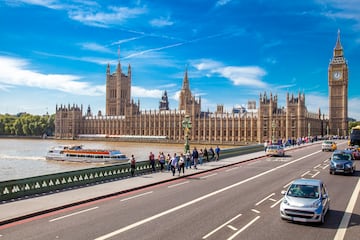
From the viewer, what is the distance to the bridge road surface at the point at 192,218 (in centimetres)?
1206

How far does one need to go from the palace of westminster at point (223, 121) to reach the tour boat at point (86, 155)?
6915cm

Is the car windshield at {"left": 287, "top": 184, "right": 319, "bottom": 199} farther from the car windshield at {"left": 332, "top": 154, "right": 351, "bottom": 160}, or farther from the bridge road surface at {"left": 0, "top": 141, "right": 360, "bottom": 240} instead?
the car windshield at {"left": 332, "top": 154, "right": 351, "bottom": 160}

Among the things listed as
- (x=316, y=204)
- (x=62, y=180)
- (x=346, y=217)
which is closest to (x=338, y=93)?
(x=346, y=217)

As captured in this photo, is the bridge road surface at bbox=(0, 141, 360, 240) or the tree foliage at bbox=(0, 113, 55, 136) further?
the tree foliage at bbox=(0, 113, 55, 136)

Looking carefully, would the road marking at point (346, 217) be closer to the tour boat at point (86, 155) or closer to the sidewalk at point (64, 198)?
the sidewalk at point (64, 198)

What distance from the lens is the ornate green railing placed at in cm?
1731

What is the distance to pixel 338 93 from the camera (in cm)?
14375

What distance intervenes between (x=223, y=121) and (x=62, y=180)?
11874 cm

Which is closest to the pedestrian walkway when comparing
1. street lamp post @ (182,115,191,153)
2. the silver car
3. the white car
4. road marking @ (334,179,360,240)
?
street lamp post @ (182,115,191,153)

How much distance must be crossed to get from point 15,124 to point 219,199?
7512 inches

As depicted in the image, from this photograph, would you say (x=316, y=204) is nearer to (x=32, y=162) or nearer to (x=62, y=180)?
(x=62, y=180)

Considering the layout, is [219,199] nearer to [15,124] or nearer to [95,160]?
[95,160]

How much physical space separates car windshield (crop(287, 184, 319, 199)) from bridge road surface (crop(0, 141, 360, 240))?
1.11 metres

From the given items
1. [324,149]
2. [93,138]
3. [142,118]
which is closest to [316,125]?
[142,118]
